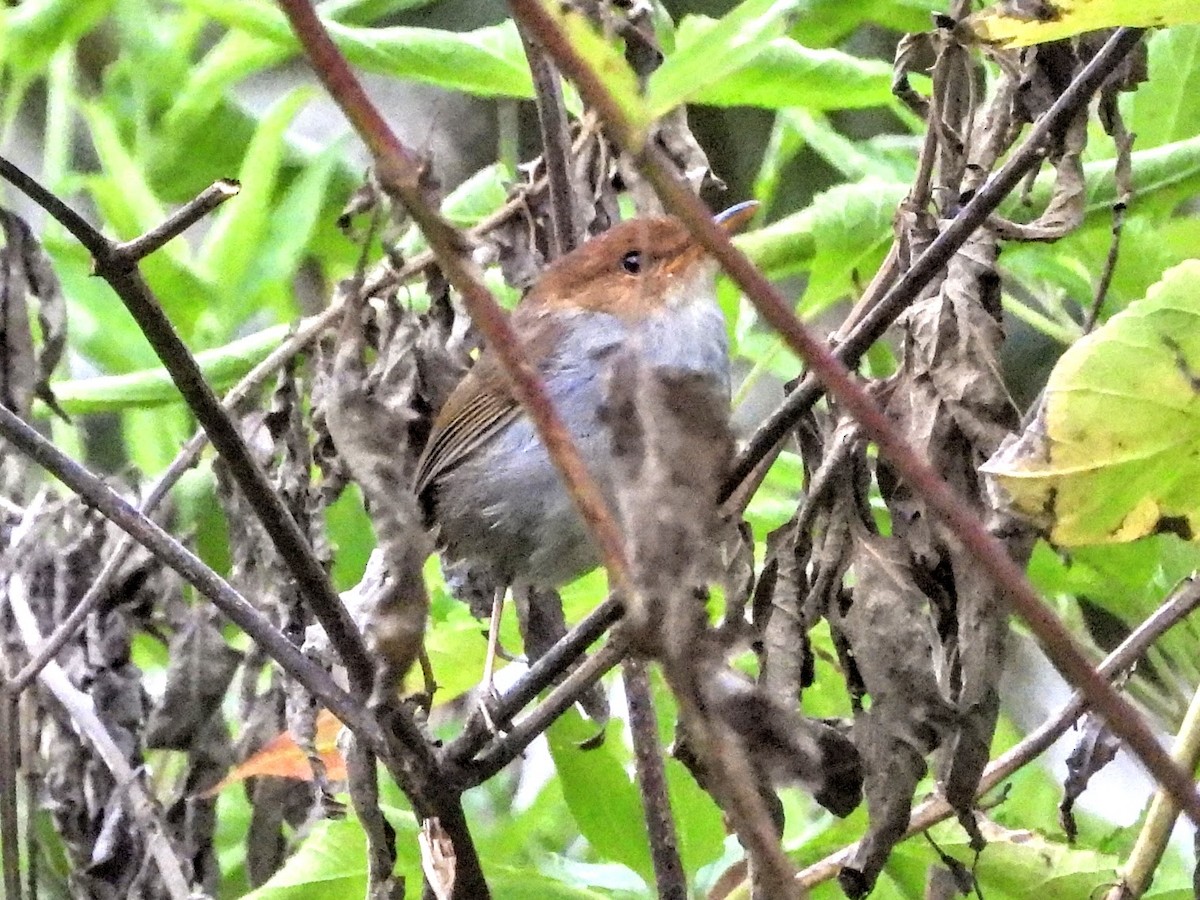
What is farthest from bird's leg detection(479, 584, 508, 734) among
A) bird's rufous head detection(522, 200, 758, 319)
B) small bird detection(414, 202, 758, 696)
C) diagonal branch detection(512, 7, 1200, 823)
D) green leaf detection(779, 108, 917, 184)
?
diagonal branch detection(512, 7, 1200, 823)

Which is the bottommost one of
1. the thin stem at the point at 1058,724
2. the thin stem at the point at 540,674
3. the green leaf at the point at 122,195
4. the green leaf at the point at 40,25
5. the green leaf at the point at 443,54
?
the thin stem at the point at 1058,724

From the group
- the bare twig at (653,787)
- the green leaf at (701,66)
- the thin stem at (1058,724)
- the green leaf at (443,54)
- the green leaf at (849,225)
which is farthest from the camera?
the green leaf at (443,54)

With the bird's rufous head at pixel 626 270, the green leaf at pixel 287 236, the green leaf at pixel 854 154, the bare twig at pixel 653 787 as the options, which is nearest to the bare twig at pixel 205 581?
the bare twig at pixel 653 787

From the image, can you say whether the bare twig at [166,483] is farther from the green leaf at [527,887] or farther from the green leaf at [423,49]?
the green leaf at [527,887]

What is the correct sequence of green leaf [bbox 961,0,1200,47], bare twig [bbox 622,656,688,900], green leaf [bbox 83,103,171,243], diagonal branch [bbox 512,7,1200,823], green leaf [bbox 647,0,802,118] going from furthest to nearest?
green leaf [bbox 83,103,171,243] < bare twig [bbox 622,656,688,900] < green leaf [bbox 961,0,1200,47] < green leaf [bbox 647,0,802,118] < diagonal branch [bbox 512,7,1200,823]

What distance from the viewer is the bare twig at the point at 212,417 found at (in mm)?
719

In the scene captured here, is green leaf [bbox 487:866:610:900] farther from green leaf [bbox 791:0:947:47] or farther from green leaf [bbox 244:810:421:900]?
green leaf [bbox 791:0:947:47]

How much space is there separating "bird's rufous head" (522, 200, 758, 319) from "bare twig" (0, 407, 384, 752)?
573mm

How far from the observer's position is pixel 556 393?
4.99ft

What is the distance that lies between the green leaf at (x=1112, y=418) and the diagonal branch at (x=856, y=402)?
0.96 ft

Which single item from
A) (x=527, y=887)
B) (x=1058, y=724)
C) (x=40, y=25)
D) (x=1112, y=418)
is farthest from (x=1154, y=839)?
(x=40, y=25)

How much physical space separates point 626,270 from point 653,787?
59 cm

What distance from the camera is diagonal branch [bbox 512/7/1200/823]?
38 cm

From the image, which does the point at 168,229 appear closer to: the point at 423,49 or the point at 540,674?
the point at 540,674
